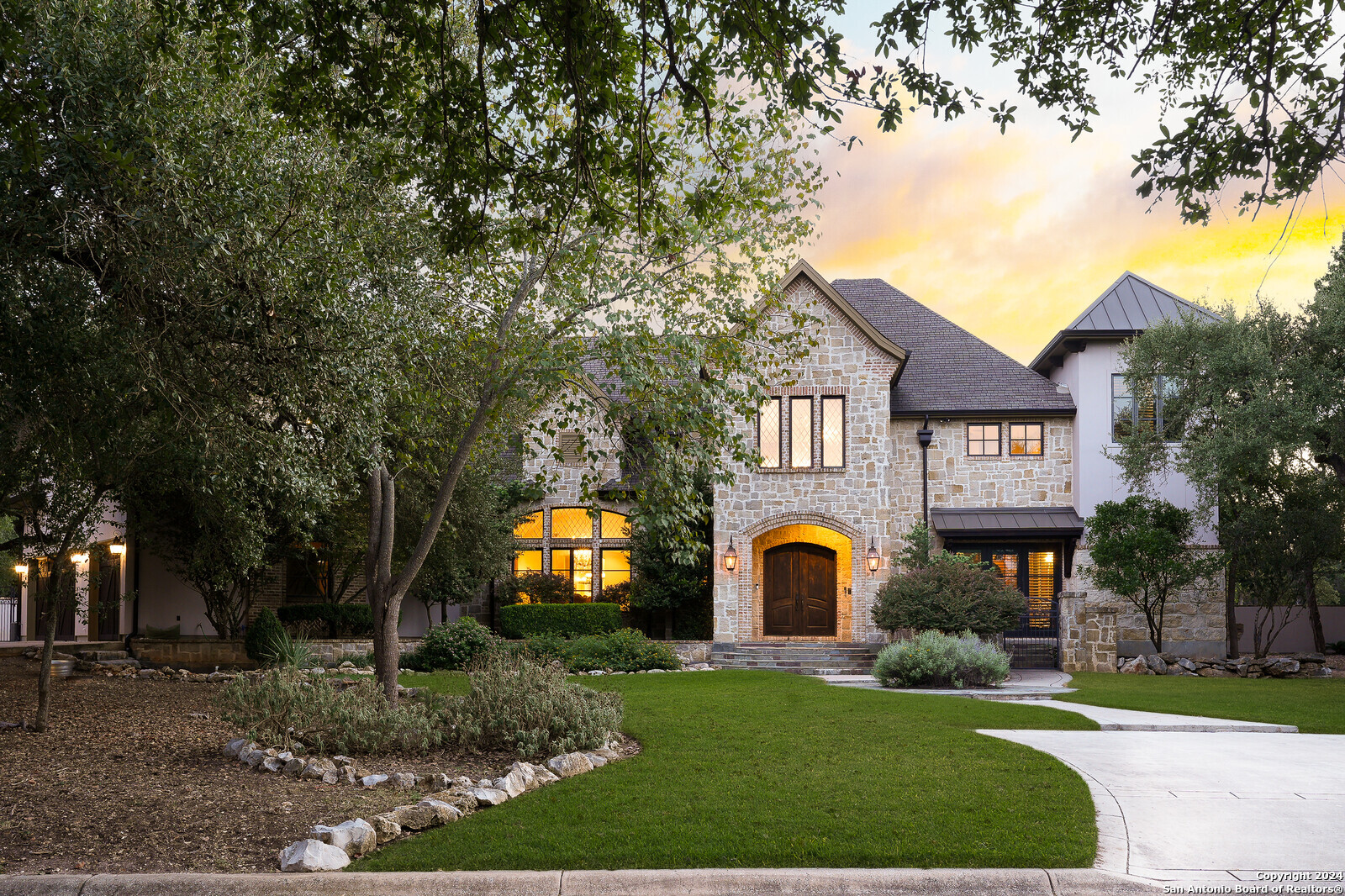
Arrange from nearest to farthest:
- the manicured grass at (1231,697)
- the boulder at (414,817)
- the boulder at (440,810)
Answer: the boulder at (414,817), the boulder at (440,810), the manicured grass at (1231,697)

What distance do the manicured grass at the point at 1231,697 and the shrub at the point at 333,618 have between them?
15.3 meters

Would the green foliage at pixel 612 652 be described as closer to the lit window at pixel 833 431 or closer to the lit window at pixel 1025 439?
the lit window at pixel 833 431

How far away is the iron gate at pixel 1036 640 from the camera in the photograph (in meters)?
19.9

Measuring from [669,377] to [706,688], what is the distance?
6112 millimetres

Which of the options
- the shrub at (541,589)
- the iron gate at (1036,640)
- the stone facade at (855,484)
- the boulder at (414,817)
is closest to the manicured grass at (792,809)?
Answer: the boulder at (414,817)

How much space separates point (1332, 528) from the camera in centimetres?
1928

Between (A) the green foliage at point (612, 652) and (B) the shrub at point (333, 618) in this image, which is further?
(B) the shrub at point (333, 618)

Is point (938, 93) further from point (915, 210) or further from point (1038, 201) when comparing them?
point (1038, 201)

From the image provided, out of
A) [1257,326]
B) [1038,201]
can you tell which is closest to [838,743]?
[1038,201]

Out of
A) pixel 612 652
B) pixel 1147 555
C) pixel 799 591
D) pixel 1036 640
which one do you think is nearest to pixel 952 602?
pixel 1036 640

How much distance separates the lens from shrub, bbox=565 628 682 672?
18.3 meters

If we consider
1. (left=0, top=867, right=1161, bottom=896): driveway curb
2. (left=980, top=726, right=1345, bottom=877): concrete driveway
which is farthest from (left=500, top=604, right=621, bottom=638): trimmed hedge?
(left=0, top=867, right=1161, bottom=896): driveway curb

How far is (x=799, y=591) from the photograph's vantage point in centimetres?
2288

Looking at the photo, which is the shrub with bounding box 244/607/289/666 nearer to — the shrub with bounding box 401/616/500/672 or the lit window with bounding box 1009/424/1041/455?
the shrub with bounding box 401/616/500/672
